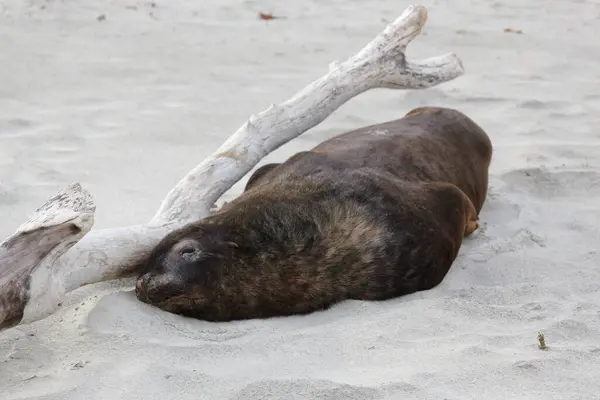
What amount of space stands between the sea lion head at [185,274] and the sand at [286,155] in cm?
7

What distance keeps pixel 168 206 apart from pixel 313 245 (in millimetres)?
872

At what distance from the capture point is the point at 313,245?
3980 millimetres

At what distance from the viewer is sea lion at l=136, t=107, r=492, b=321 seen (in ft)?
12.5

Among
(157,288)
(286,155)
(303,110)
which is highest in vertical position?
(303,110)

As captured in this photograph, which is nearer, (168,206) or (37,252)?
(37,252)

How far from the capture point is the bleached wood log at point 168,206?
3402mm

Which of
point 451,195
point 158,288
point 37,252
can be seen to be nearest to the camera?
point 37,252

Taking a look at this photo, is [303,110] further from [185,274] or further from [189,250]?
[185,274]

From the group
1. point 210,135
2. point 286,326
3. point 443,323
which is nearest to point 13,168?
point 210,135

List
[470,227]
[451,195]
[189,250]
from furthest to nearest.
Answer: [470,227] < [451,195] < [189,250]

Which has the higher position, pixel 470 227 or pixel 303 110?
pixel 303 110

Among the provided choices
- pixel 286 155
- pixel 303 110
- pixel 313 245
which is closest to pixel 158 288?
pixel 313 245

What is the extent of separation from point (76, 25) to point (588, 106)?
4.64 metres

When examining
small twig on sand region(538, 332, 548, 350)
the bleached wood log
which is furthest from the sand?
the bleached wood log
